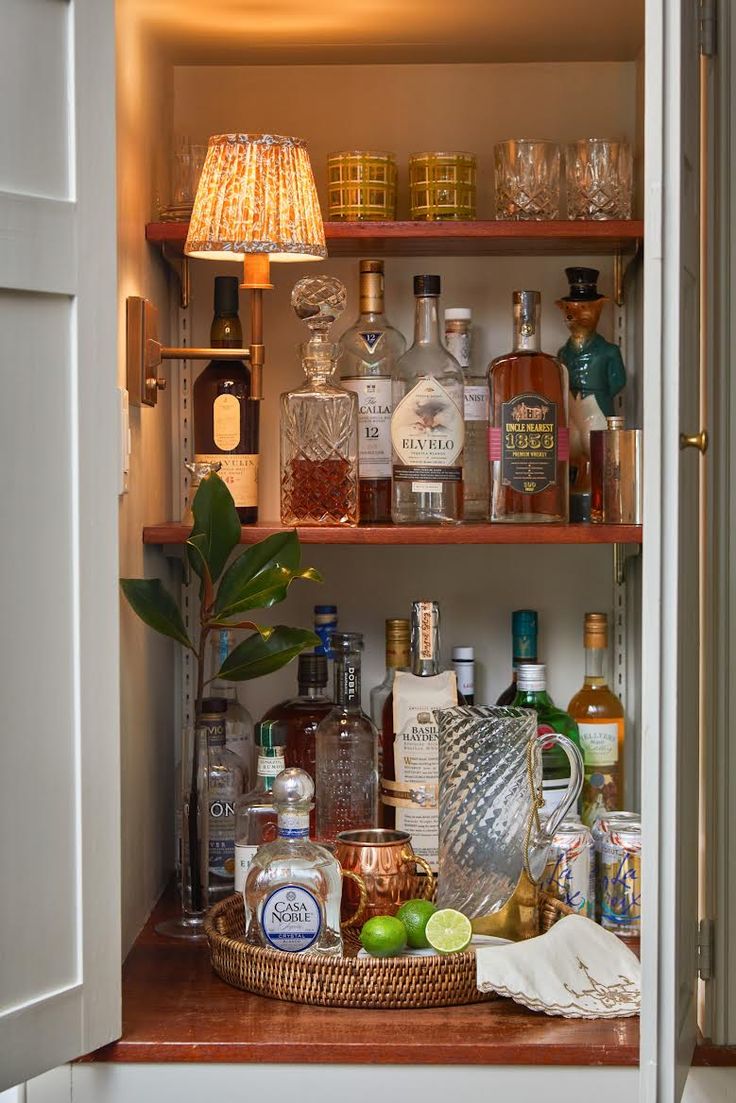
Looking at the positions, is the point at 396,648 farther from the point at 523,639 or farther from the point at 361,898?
the point at 361,898

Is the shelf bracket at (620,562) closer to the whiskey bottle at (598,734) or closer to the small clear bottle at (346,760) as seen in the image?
the whiskey bottle at (598,734)

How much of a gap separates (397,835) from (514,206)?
0.83 metres

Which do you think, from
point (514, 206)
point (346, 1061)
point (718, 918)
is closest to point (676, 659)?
point (718, 918)

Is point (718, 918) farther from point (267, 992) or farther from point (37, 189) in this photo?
point (37, 189)

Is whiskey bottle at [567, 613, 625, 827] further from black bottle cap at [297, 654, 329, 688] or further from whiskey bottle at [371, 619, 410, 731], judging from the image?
black bottle cap at [297, 654, 329, 688]

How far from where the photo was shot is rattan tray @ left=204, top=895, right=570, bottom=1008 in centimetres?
145

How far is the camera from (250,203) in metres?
1.62

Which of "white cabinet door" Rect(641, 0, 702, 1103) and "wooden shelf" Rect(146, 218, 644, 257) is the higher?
"wooden shelf" Rect(146, 218, 644, 257)

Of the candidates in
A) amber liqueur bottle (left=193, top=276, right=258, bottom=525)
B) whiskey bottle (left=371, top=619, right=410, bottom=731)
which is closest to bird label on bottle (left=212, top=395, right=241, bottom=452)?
amber liqueur bottle (left=193, top=276, right=258, bottom=525)

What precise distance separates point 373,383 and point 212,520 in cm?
32

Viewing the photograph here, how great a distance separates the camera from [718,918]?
1.47 m

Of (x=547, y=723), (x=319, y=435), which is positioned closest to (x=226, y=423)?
(x=319, y=435)

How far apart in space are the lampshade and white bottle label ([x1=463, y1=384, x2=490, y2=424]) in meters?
0.31

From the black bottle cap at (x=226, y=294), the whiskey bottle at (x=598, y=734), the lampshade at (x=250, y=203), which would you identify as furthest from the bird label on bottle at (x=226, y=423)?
the whiskey bottle at (x=598, y=734)
